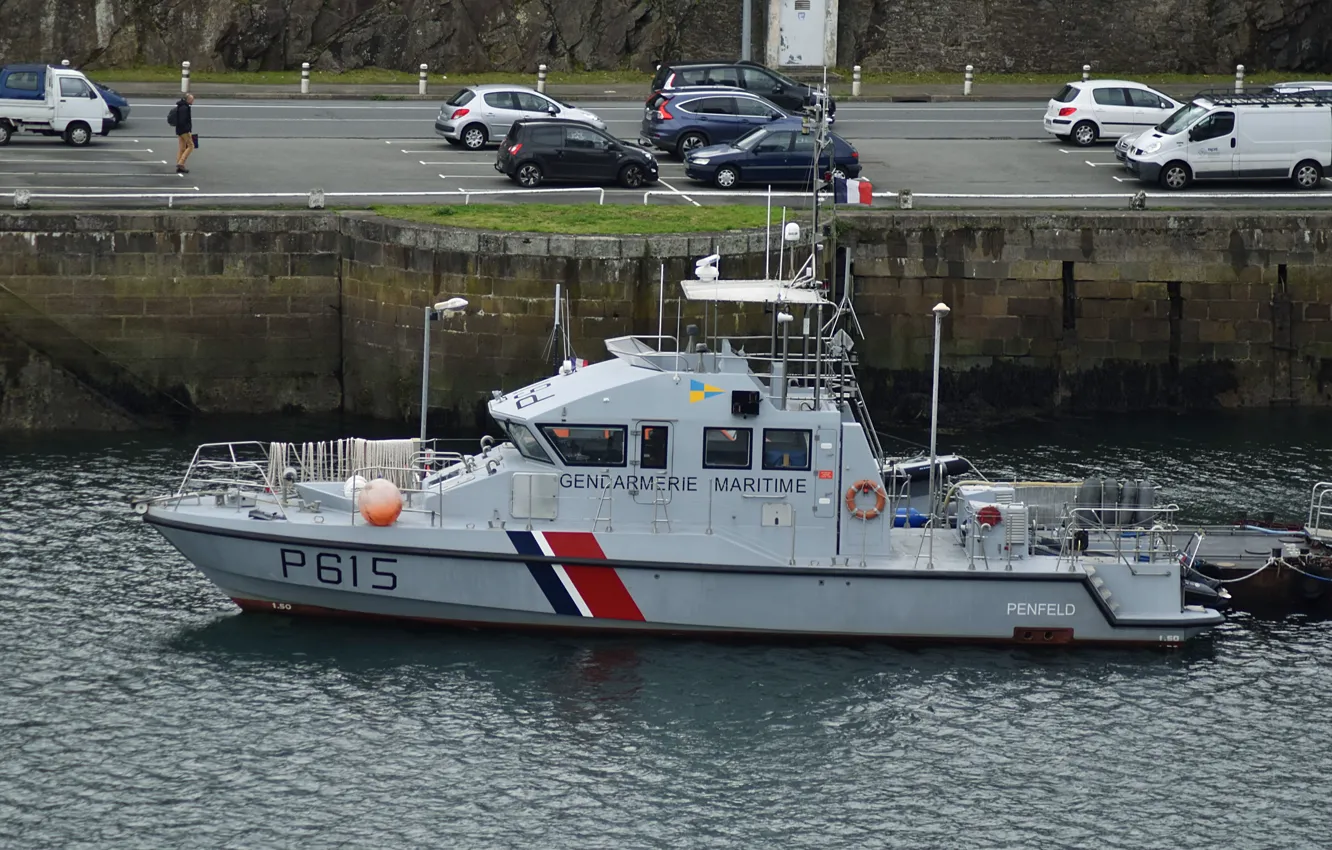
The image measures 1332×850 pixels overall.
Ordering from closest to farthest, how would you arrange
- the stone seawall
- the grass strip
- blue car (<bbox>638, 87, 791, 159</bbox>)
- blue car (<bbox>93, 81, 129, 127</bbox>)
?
the stone seawall → the grass strip → blue car (<bbox>638, 87, 791, 159</bbox>) → blue car (<bbox>93, 81, 129, 127</bbox>)

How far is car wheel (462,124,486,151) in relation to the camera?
36719 millimetres

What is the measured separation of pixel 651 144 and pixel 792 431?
16.8 m

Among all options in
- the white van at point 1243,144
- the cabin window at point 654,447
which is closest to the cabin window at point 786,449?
the cabin window at point 654,447

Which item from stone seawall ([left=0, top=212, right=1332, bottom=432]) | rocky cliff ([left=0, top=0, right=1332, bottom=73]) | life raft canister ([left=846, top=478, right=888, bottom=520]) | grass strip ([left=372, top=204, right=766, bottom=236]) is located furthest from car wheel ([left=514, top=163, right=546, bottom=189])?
life raft canister ([left=846, top=478, right=888, bottom=520])

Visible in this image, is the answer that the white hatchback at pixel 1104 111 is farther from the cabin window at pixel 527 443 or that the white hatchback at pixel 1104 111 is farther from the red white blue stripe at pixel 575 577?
the red white blue stripe at pixel 575 577

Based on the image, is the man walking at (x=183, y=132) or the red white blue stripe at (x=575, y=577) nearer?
the red white blue stripe at (x=575, y=577)

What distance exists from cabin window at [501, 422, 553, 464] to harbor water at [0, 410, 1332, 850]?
2.05 metres

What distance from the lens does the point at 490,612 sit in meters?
21.0

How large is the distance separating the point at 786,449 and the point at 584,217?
10453 millimetres

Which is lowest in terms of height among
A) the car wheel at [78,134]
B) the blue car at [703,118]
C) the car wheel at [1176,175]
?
the car wheel at [1176,175]

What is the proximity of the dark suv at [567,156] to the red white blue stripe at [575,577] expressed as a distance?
13.8 metres

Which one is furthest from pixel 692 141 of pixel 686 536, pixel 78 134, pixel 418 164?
pixel 686 536

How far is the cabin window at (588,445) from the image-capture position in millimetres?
20578

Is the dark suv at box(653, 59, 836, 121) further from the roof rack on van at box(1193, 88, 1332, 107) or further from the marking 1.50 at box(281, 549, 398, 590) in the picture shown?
the marking 1.50 at box(281, 549, 398, 590)
